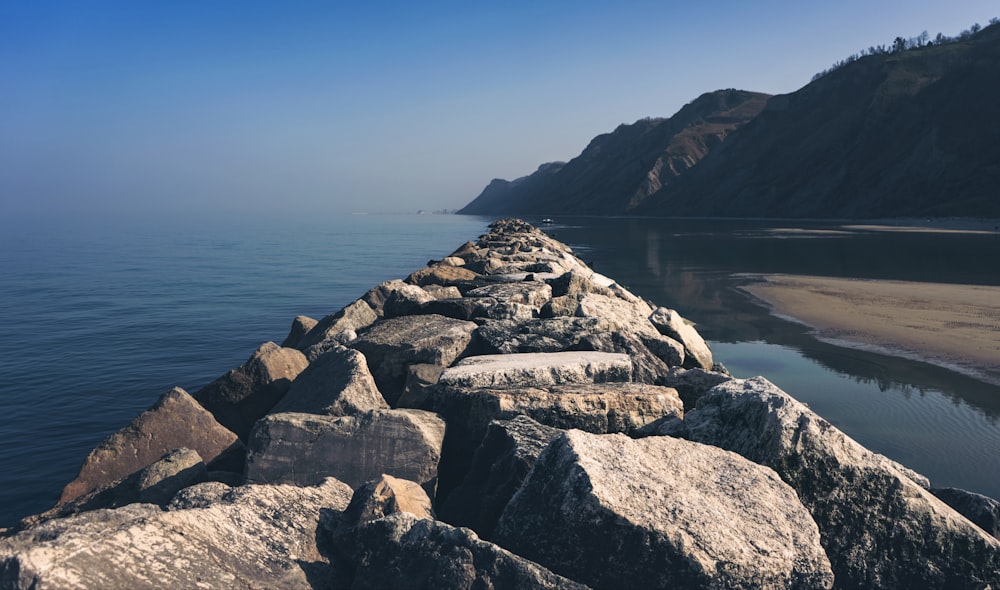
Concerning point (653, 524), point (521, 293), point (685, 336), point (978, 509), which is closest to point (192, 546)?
point (653, 524)

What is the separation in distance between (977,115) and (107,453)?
98.2 m

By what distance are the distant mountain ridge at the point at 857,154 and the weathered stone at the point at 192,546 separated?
78.2 meters

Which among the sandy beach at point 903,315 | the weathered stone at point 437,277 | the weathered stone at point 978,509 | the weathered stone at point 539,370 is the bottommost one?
the sandy beach at point 903,315

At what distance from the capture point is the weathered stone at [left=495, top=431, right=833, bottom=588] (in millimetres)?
3057

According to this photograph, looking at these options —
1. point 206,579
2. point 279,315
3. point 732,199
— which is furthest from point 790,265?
point 732,199

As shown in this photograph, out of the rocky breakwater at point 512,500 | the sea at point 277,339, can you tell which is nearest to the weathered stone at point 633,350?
the rocky breakwater at point 512,500

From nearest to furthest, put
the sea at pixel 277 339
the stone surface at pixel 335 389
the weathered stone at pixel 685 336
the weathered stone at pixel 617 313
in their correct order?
the stone surface at pixel 335 389 → the weathered stone at pixel 617 313 → the sea at pixel 277 339 → the weathered stone at pixel 685 336

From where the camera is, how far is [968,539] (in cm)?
359

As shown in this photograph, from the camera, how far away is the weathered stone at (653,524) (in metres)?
3.06

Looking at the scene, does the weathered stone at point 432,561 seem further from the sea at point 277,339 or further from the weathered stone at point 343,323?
the weathered stone at point 343,323

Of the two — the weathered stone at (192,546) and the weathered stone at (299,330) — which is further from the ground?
the weathered stone at (192,546)

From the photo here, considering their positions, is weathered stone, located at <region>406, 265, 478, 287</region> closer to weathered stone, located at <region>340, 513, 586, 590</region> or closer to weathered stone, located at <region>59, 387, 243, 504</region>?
weathered stone, located at <region>59, 387, 243, 504</region>

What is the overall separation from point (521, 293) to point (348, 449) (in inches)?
212

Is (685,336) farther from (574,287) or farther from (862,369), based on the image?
(862,369)
